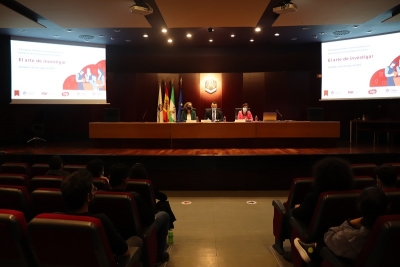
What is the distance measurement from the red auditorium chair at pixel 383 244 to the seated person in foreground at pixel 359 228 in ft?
0.42

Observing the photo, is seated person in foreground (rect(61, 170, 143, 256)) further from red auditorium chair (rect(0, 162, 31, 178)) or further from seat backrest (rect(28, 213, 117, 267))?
red auditorium chair (rect(0, 162, 31, 178))

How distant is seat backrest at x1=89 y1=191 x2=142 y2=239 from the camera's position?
224 cm

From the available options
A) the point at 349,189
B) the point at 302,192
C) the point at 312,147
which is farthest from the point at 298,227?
the point at 312,147

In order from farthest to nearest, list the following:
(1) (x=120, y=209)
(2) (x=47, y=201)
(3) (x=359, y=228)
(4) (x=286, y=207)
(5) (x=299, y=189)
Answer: (4) (x=286, y=207) → (5) (x=299, y=189) → (2) (x=47, y=201) → (1) (x=120, y=209) → (3) (x=359, y=228)

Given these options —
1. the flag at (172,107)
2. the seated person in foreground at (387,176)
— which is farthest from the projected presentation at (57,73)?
the seated person in foreground at (387,176)

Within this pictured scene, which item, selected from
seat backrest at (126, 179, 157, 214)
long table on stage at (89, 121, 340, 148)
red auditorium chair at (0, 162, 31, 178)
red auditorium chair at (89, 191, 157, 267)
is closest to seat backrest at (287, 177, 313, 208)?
seat backrest at (126, 179, 157, 214)

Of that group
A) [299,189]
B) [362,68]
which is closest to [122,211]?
[299,189]

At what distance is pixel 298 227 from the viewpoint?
2.47 meters

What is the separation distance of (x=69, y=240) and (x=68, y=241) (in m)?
0.01

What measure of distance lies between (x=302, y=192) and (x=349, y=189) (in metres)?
0.78

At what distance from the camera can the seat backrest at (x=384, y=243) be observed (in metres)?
1.45

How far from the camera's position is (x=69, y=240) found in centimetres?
158

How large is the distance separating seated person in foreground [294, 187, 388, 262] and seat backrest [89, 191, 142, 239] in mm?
1263

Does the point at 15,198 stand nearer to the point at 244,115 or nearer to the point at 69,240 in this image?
the point at 69,240
